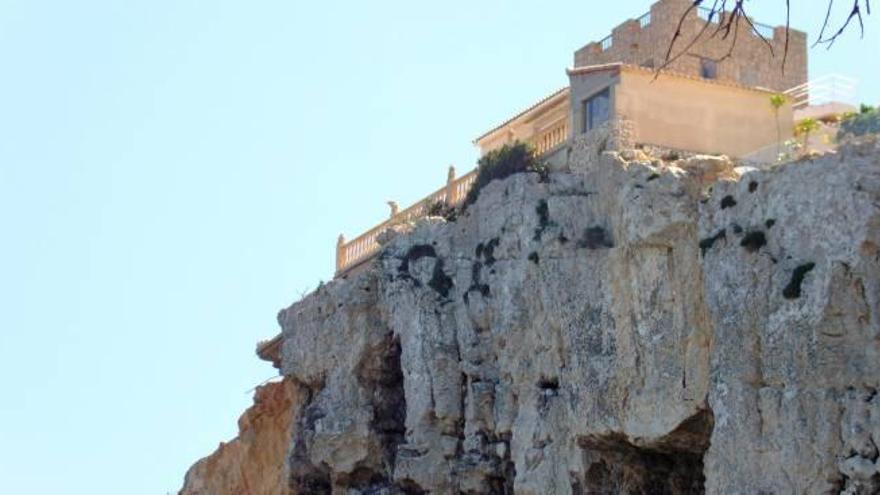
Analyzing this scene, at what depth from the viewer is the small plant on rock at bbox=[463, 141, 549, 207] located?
2500 cm

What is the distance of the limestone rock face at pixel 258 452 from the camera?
3059 cm

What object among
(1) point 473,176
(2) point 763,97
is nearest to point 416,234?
(1) point 473,176

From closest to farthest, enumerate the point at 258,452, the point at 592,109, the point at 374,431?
the point at 592,109, the point at 374,431, the point at 258,452

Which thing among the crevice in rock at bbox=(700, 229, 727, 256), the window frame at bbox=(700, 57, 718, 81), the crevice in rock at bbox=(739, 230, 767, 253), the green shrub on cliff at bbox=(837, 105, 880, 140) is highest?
the window frame at bbox=(700, 57, 718, 81)

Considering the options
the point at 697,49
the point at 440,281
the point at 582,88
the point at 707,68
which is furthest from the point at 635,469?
the point at 697,49

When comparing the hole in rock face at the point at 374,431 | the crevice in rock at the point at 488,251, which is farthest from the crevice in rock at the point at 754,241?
the hole in rock face at the point at 374,431

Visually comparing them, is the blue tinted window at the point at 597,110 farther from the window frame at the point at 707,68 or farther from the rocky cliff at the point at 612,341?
the window frame at the point at 707,68

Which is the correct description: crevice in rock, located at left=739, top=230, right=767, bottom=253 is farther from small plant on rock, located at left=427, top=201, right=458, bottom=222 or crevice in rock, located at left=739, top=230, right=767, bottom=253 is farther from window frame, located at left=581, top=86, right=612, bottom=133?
small plant on rock, located at left=427, top=201, right=458, bottom=222

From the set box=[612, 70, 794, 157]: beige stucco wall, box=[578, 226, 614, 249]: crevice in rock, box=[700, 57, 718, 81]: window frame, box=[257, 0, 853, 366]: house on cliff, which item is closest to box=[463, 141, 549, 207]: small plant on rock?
box=[257, 0, 853, 366]: house on cliff

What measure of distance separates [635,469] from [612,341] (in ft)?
5.90

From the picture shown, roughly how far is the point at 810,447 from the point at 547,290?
19.4 ft

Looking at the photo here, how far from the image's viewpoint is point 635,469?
2158cm

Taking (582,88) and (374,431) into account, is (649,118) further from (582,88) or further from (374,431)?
(374,431)

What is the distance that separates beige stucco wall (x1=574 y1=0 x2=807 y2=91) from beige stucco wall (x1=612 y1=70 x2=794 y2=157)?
510 cm
